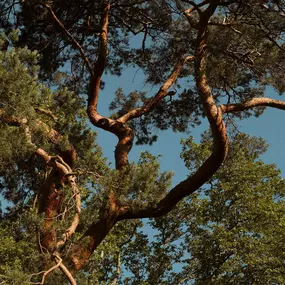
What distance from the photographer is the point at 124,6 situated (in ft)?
28.0

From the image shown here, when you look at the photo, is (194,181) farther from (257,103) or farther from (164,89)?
(164,89)

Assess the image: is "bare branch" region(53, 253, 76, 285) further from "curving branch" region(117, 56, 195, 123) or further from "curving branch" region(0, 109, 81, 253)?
"curving branch" region(117, 56, 195, 123)

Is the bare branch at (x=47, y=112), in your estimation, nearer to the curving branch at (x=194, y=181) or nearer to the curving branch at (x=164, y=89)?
the curving branch at (x=164, y=89)

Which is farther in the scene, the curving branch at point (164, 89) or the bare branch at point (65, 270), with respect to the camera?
the curving branch at point (164, 89)

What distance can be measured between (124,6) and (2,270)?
207 inches

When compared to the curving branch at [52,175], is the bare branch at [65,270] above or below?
below

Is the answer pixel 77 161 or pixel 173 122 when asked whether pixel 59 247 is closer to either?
pixel 77 161

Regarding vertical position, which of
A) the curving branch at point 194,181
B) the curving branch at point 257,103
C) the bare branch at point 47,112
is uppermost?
the curving branch at point 257,103

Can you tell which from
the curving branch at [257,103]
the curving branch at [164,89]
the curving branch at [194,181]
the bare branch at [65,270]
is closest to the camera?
the bare branch at [65,270]

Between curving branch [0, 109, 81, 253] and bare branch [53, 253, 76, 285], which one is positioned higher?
curving branch [0, 109, 81, 253]

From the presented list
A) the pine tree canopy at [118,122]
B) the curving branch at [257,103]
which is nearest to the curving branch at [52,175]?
the pine tree canopy at [118,122]

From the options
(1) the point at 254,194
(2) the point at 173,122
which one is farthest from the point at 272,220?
(2) the point at 173,122

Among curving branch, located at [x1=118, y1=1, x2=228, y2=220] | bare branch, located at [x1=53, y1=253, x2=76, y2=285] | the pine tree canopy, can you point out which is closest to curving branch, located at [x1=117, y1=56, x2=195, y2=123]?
the pine tree canopy

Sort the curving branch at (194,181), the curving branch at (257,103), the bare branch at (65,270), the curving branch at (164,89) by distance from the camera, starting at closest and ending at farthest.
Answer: the bare branch at (65,270) → the curving branch at (194,181) → the curving branch at (257,103) → the curving branch at (164,89)
